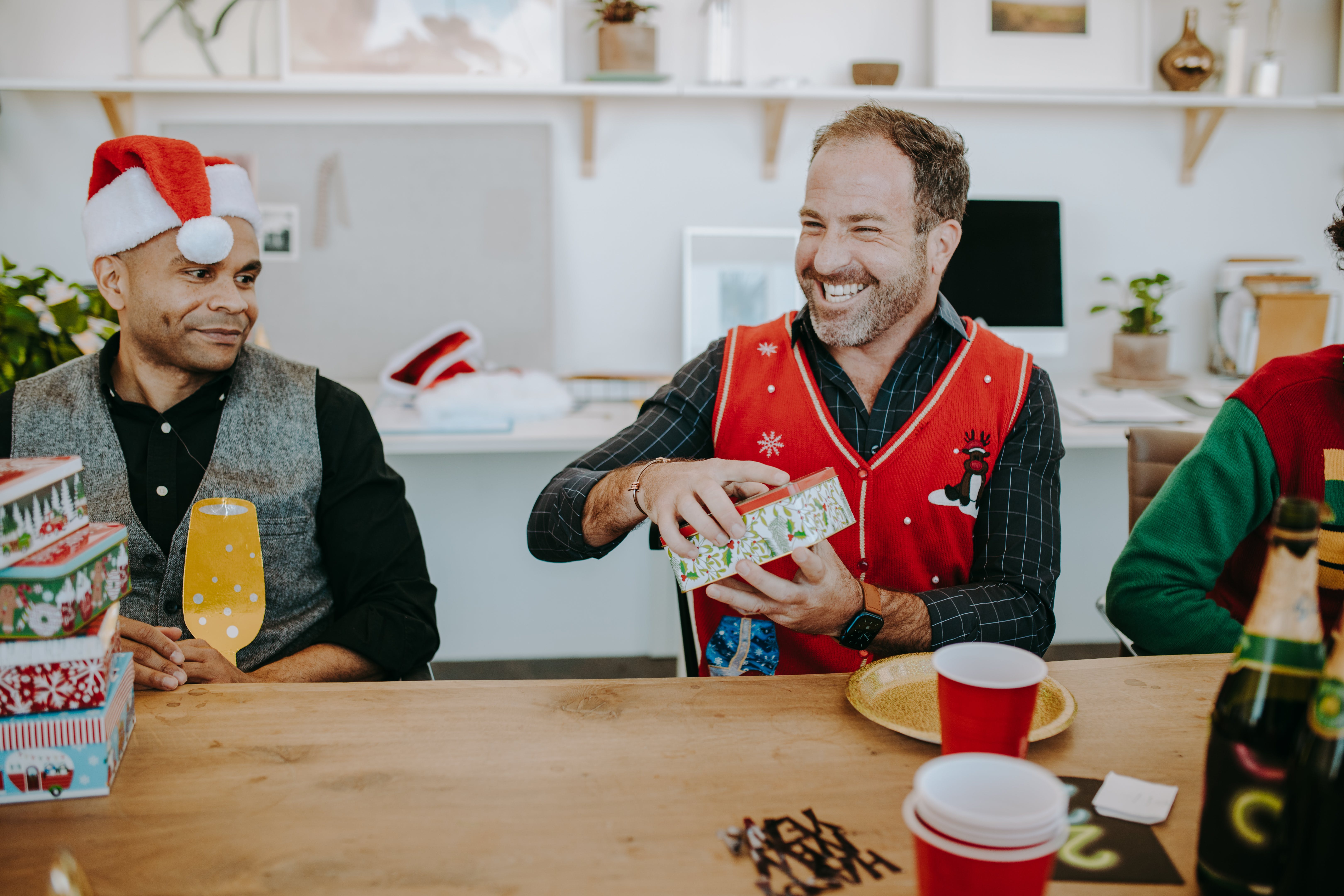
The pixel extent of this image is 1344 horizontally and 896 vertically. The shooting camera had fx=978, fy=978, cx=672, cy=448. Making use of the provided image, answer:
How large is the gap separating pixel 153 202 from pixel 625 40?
154cm

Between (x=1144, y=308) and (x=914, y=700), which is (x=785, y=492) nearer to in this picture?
(x=914, y=700)

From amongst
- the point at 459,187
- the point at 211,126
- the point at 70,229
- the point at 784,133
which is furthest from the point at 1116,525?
the point at 70,229

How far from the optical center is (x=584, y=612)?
2.99 metres

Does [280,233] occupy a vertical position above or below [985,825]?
above

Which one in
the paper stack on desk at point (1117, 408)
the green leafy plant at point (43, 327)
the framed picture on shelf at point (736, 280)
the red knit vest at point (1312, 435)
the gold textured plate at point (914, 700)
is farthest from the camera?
the framed picture on shelf at point (736, 280)

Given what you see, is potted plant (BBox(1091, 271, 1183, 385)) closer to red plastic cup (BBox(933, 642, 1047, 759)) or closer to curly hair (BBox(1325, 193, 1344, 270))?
curly hair (BBox(1325, 193, 1344, 270))

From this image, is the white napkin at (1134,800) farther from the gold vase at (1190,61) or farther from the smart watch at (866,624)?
the gold vase at (1190,61)

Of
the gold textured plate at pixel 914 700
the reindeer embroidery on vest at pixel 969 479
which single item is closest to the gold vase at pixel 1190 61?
the reindeer embroidery on vest at pixel 969 479

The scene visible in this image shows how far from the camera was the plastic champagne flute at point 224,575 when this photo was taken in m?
1.08

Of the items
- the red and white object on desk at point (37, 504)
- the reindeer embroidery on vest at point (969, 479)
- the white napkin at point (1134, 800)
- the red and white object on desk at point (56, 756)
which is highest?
the red and white object on desk at point (37, 504)

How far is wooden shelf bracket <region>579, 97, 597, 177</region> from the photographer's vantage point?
2.72 metres

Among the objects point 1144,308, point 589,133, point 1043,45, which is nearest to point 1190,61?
point 1043,45

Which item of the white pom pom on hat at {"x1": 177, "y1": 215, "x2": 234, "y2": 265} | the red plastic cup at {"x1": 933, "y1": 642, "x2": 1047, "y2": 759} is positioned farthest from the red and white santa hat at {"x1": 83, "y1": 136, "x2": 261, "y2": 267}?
the red plastic cup at {"x1": 933, "y1": 642, "x2": 1047, "y2": 759}

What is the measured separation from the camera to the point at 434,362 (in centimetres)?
264
